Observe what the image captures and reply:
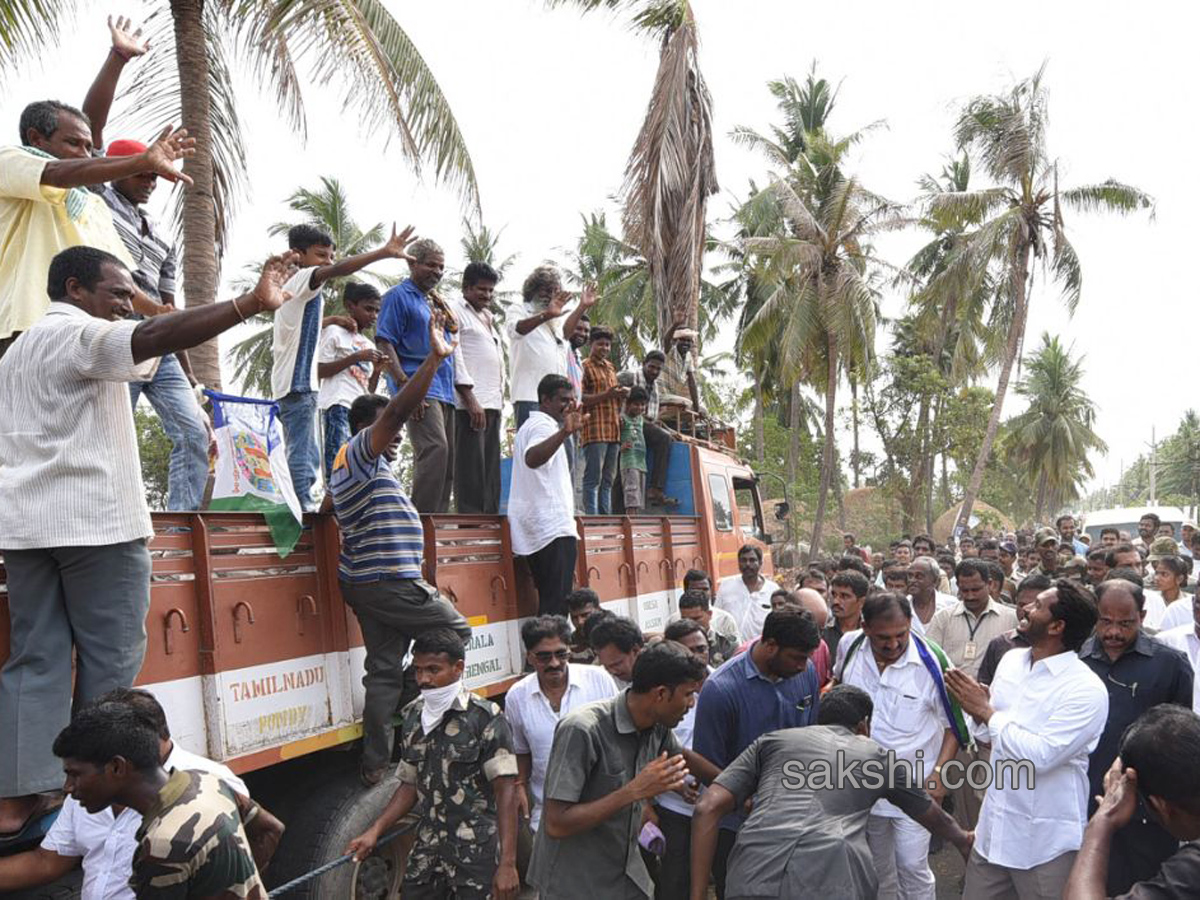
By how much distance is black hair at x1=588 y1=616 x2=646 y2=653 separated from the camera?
4.24 meters

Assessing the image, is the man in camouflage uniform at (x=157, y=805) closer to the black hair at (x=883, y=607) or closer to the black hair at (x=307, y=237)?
the black hair at (x=883, y=607)

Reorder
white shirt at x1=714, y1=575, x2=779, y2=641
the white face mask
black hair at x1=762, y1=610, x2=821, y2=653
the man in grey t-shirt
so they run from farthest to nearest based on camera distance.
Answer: white shirt at x1=714, y1=575, x2=779, y2=641 < black hair at x1=762, y1=610, x2=821, y2=653 < the white face mask < the man in grey t-shirt

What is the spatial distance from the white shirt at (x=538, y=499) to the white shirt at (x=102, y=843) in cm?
279

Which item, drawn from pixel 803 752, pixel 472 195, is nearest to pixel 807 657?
pixel 803 752

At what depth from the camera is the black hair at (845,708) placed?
337 cm

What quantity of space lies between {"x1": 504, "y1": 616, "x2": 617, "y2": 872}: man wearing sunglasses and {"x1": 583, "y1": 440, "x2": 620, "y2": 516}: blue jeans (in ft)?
11.8

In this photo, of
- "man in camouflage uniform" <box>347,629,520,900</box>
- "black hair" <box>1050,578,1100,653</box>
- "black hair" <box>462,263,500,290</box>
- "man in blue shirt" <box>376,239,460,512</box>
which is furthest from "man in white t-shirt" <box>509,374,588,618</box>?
"black hair" <box>1050,578,1100,653</box>

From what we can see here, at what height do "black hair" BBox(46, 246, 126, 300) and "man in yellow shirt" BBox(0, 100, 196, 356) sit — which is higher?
"man in yellow shirt" BBox(0, 100, 196, 356)

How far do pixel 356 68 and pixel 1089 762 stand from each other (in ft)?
21.8

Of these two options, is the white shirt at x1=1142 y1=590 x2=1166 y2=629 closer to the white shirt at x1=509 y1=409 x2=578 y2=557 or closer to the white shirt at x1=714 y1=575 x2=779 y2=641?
the white shirt at x1=714 y1=575 x2=779 y2=641

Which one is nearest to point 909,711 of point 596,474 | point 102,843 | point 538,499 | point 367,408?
point 538,499

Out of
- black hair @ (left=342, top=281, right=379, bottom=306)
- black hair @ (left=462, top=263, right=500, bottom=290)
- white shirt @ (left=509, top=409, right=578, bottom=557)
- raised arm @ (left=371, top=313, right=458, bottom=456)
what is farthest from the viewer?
black hair @ (left=462, top=263, right=500, bottom=290)

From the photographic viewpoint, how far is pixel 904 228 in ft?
80.0

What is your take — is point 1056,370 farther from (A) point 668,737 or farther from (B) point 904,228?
(A) point 668,737
